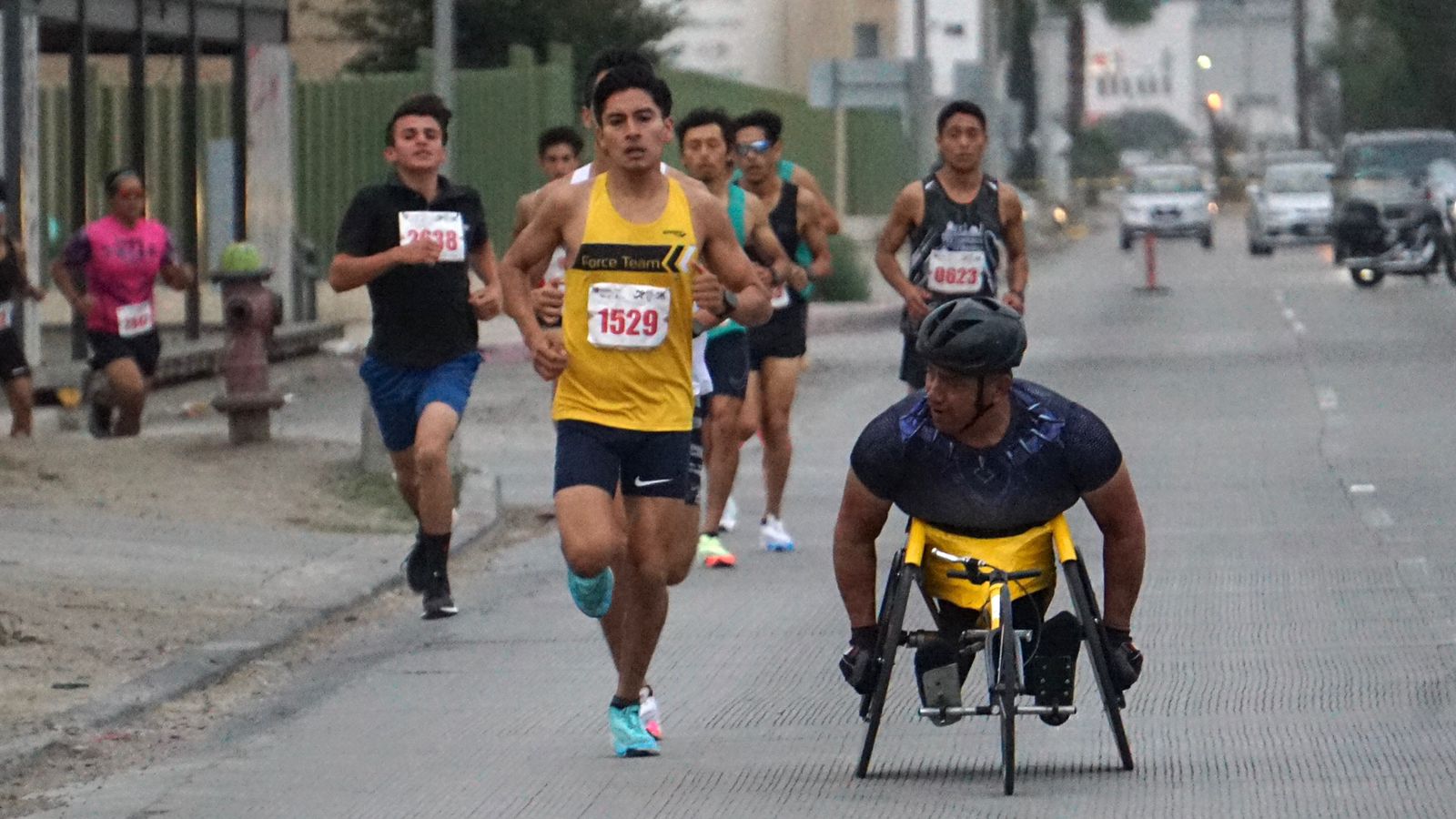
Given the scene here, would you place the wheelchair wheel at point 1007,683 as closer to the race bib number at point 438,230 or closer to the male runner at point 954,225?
the race bib number at point 438,230

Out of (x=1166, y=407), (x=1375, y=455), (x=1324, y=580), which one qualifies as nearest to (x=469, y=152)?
(x=1166, y=407)

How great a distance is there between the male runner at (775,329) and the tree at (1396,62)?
197 ft

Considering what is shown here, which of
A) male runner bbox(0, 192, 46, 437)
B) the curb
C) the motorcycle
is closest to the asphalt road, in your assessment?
the curb

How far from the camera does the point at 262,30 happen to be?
26.3 meters

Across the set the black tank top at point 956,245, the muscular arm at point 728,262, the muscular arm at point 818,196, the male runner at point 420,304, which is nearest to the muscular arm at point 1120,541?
the muscular arm at point 728,262

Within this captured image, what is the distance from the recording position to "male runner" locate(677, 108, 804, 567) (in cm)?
1128

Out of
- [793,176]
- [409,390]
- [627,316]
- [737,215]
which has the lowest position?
[409,390]

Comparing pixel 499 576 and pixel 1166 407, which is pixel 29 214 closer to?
pixel 1166 407

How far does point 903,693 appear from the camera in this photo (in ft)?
28.4

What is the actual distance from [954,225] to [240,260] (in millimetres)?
5553

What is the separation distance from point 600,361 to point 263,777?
1.46 m

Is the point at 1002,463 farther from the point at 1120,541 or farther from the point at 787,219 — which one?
the point at 787,219

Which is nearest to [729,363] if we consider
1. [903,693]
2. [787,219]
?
[787,219]

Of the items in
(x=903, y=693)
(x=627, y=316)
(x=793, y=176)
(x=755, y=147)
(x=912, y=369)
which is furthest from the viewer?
(x=793, y=176)
